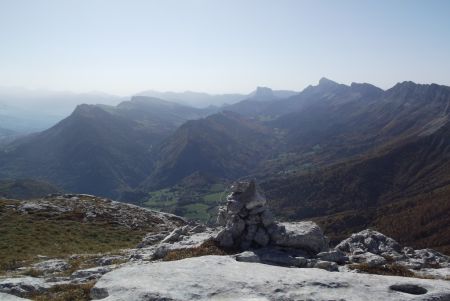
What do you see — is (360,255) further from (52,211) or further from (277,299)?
(52,211)

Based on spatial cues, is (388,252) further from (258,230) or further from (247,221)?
(247,221)

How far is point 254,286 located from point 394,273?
14498 millimetres

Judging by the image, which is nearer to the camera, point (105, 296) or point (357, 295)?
point (357, 295)

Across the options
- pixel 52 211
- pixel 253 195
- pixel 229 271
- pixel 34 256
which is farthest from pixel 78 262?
pixel 52 211

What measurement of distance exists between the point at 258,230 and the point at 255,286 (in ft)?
60.3

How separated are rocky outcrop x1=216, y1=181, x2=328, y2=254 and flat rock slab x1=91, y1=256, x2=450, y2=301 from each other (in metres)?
14.0

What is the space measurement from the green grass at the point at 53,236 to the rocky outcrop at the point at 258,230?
22418mm

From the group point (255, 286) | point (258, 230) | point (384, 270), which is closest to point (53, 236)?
point (258, 230)

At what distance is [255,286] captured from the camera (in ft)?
66.6

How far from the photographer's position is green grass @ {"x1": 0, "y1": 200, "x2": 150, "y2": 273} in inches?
2048

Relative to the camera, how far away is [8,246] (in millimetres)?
55406

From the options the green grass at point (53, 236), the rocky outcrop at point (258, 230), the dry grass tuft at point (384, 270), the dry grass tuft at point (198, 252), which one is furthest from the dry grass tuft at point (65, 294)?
the dry grass tuft at point (384, 270)

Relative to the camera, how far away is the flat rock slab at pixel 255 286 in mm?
19328

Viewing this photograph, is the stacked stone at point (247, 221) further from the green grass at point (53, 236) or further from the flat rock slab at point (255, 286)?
the green grass at point (53, 236)
